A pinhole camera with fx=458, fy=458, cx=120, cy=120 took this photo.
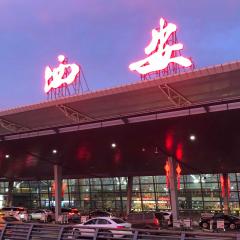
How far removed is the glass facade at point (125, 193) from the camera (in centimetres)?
6324

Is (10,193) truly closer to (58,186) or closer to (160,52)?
(58,186)

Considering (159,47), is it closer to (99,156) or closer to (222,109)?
(222,109)

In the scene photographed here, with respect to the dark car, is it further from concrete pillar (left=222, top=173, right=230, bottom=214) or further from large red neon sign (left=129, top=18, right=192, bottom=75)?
large red neon sign (left=129, top=18, right=192, bottom=75)

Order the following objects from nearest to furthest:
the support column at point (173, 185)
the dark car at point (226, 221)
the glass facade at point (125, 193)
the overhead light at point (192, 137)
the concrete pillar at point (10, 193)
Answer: the overhead light at point (192, 137) < the dark car at point (226, 221) < the support column at point (173, 185) < the glass facade at point (125, 193) < the concrete pillar at point (10, 193)

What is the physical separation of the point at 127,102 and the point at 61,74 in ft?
19.0

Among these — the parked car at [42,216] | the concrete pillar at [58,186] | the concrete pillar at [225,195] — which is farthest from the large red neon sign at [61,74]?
the concrete pillar at [225,195]

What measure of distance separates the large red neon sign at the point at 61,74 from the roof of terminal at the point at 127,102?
1.84 meters

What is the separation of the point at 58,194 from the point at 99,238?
127 ft

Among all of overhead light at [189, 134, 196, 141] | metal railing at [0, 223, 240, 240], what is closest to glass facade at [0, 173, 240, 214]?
overhead light at [189, 134, 196, 141]

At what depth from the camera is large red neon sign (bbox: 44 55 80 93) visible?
3155 cm

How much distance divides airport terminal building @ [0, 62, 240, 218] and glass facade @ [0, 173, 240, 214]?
0.15m

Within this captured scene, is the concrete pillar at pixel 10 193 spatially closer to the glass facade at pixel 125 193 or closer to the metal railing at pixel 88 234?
the glass facade at pixel 125 193

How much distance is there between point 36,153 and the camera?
45.5m

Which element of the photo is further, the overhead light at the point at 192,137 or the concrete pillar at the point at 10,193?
the concrete pillar at the point at 10,193
